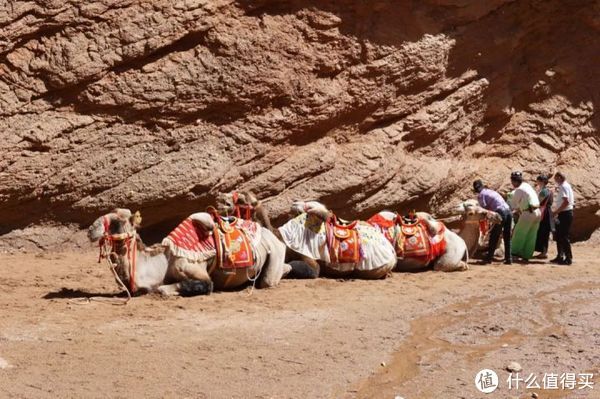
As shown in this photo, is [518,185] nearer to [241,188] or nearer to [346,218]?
[346,218]

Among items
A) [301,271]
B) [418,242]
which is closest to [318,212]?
[301,271]

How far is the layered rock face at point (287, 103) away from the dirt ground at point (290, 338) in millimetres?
1808

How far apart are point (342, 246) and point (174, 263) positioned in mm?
2482

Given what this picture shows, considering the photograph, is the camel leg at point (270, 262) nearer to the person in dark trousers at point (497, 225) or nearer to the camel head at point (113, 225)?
the camel head at point (113, 225)

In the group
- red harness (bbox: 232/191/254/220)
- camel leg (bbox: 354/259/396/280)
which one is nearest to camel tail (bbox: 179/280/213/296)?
red harness (bbox: 232/191/254/220)

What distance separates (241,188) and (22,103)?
11.3 ft

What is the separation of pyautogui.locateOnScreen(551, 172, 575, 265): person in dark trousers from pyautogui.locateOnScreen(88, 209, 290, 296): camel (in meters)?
5.27

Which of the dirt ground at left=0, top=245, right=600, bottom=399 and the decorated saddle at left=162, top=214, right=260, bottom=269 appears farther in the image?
the decorated saddle at left=162, top=214, right=260, bottom=269

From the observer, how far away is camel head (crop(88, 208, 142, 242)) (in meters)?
8.96

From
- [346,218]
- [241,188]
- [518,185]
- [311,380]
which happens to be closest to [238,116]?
[241,188]

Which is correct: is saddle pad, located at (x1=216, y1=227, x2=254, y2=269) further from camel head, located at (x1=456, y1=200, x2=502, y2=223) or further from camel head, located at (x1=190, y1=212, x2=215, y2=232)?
camel head, located at (x1=456, y1=200, x2=502, y2=223)

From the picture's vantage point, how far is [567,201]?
44.2ft

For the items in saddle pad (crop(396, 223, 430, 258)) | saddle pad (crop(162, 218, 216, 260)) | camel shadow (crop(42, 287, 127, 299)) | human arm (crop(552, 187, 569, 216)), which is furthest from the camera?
human arm (crop(552, 187, 569, 216))

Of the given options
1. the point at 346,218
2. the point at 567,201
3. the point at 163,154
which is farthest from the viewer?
the point at 346,218
